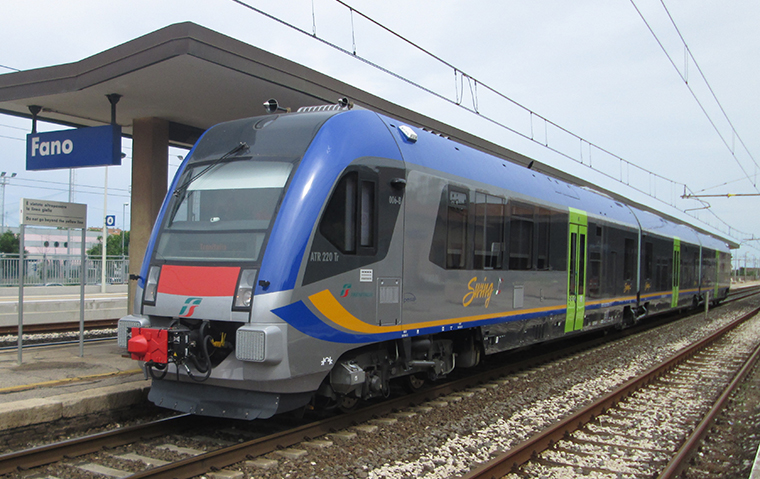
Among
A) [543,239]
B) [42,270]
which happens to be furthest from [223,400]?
[42,270]

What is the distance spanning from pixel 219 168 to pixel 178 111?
188 inches

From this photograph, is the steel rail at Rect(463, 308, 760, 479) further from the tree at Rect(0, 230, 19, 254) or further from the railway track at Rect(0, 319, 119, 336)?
the tree at Rect(0, 230, 19, 254)

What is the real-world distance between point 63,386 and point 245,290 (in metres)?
3.00

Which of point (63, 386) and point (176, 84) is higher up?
point (176, 84)

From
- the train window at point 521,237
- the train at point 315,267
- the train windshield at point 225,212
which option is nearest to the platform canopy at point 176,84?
the train at point 315,267

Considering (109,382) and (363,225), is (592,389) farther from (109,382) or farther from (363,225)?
(109,382)

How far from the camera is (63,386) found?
678 cm

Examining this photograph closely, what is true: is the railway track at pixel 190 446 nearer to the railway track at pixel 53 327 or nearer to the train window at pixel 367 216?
the train window at pixel 367 216

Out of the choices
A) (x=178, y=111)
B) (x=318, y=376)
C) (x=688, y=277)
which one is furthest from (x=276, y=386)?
(x=688, y=277)

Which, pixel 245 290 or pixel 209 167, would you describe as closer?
pixel 245 290

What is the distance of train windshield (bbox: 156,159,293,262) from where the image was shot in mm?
5734

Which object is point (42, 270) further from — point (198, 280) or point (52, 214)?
point (198, 280)

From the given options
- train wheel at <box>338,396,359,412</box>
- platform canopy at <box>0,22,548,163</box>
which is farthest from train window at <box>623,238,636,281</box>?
train wheel at <box>338,396,359,412</box>

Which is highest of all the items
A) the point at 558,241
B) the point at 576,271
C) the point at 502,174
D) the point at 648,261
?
the point at 502,174
